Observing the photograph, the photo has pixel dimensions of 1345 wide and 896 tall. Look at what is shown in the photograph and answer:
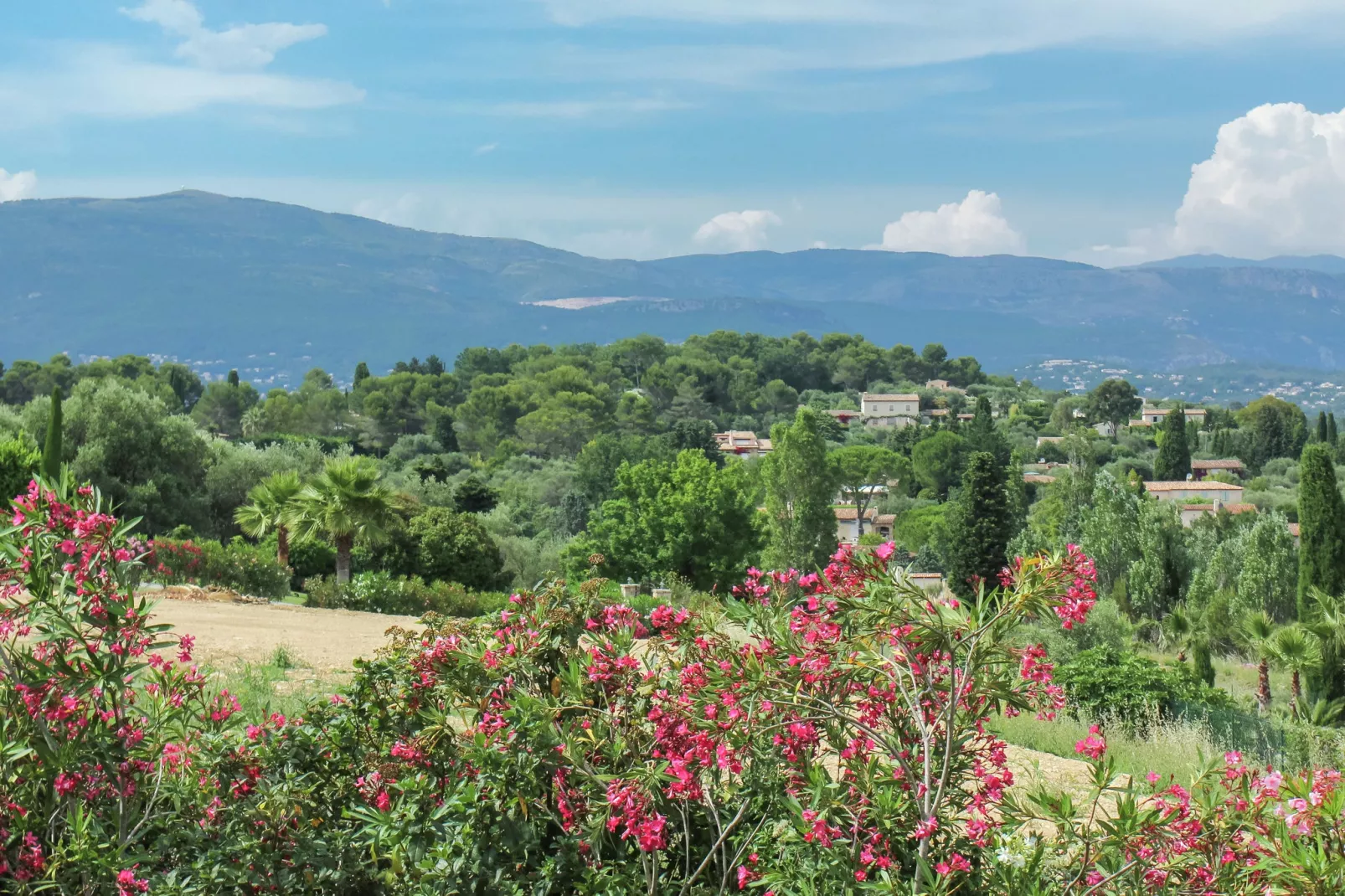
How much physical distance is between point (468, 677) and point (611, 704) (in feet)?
1.48

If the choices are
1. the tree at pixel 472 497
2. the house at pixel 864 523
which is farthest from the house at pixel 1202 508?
the tree at pixel 472 497

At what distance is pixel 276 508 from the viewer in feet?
54.6

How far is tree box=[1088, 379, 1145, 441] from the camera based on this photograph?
10400cm

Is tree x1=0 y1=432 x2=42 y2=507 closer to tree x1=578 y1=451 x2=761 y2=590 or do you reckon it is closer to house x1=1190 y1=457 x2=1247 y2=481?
tree x1=578 y1=451 x2=761 y2=590

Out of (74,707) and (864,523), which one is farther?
(864,523)

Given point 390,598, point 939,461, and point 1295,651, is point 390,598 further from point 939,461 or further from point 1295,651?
point 939,461

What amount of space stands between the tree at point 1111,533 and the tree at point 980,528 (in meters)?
2.33

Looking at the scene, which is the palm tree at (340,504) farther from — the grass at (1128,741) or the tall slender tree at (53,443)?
→ the grass at (1128,741)

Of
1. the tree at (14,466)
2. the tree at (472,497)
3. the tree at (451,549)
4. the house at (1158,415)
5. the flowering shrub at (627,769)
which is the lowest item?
the house at (1158,415)

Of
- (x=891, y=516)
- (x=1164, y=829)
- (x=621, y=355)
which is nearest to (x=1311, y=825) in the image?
(x=1164, y=829)

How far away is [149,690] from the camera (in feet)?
11.8

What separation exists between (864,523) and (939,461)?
23.7 ft

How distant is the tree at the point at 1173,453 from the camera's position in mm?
68812

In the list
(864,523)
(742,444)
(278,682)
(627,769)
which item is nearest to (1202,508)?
(864,523)
